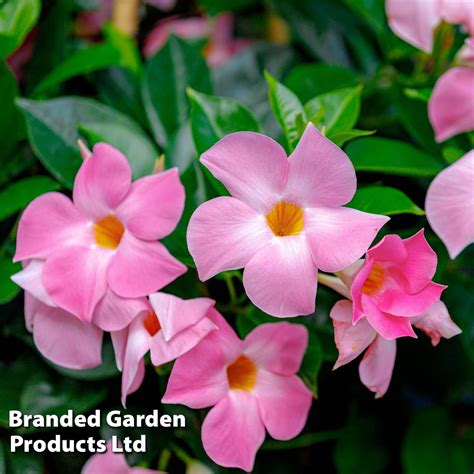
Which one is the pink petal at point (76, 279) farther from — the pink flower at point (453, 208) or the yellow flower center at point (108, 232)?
the pink flower at point (453, 208)

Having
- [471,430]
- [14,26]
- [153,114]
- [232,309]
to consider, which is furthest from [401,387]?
[14,26]

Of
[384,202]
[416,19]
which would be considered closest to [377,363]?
[384,202]

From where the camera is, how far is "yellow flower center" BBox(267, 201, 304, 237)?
48cm

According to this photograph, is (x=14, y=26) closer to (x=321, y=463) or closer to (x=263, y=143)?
(x=263, y=143)

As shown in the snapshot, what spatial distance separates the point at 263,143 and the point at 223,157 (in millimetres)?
29

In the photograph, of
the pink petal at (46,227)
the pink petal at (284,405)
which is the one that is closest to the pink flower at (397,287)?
the pink petal at (284,405)

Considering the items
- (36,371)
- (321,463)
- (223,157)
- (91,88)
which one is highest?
(223,157)

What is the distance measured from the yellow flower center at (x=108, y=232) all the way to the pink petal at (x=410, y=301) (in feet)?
0.70

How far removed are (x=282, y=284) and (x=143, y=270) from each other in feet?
0.36

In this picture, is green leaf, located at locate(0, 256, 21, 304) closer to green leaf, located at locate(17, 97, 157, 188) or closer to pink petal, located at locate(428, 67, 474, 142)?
green leaf, located at locate(17, 97, 157, 188)

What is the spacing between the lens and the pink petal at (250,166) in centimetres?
45

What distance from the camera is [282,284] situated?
44cm

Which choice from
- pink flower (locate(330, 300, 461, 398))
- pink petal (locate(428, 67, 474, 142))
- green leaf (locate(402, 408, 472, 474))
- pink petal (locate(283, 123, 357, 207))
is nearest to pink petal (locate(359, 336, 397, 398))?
pink flower (locate(330, 300, 461, 398))

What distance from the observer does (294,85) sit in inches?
28.2
